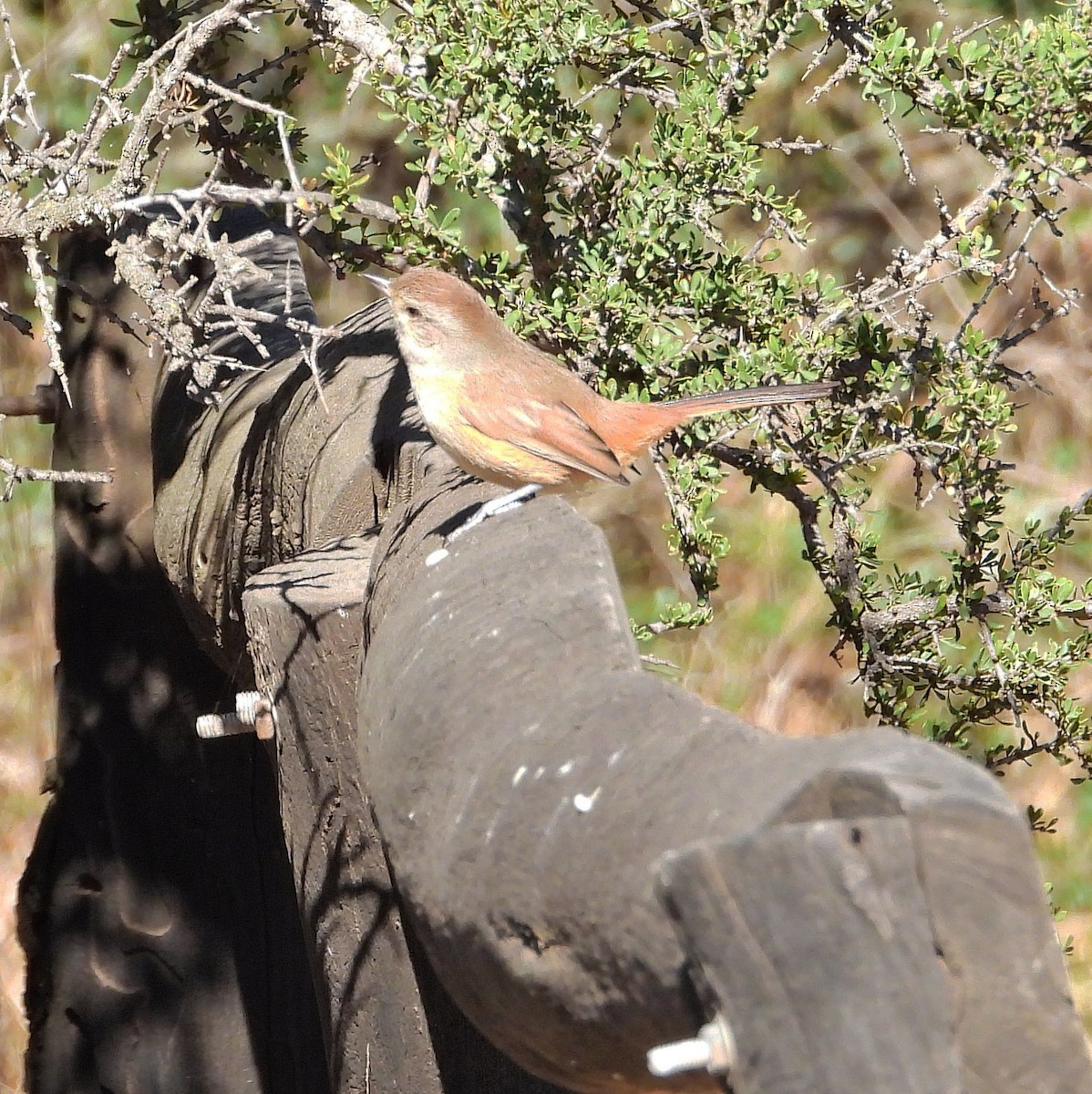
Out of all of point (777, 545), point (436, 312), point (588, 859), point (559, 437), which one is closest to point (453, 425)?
point (436, 312)

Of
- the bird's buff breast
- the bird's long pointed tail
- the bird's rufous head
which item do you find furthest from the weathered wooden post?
the bird's long pointed tail

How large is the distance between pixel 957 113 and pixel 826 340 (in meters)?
0.46

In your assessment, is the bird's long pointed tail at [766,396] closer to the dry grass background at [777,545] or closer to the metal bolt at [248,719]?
the metal bolt at [248,719]

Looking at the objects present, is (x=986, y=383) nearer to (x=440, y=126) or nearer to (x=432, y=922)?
(x=440, y=126)

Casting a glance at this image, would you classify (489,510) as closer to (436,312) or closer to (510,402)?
(436,312)

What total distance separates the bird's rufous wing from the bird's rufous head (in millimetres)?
205

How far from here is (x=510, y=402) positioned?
3342mm

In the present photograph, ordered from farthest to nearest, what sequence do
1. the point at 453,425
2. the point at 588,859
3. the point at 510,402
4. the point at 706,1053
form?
the point at 510,402 → the point at 453,425 → the point at 588,859 → the point at 706,1053

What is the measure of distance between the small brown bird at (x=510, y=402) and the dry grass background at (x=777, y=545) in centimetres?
274

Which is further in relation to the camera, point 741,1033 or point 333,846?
point 333,846

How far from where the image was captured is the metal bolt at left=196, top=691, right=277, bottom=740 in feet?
9.09

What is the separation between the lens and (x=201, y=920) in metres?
4.22

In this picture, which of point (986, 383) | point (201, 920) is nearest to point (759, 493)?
point (201, 920)

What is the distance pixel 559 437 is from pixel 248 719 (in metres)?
1.03
